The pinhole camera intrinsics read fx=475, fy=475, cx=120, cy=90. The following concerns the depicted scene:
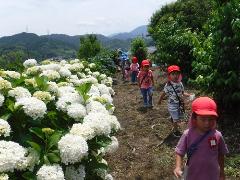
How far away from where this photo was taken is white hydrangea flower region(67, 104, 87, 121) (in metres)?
4.23

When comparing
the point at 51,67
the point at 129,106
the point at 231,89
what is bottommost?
the point at 129,106

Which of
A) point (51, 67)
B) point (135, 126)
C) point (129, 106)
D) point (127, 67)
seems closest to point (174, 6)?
point (127, 67)

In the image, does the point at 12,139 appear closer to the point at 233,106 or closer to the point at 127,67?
the point at 233,106

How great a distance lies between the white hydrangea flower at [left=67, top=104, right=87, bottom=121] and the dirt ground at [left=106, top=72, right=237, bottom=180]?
3363mm

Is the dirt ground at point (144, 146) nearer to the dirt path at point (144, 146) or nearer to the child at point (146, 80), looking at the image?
the dirt path at point (144, 146)

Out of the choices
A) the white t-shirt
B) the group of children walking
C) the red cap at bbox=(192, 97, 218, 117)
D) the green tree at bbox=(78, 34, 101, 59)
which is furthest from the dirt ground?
the green tree at bbox=(78, 34, 101, 59)

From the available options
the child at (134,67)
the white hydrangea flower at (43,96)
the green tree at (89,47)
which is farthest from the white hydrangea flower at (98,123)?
the green tree at (89,47)

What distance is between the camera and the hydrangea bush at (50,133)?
11.3 feet

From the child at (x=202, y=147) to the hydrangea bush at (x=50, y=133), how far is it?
73cm

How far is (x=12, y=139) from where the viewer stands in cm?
383

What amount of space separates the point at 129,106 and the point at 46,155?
11004 millimetres

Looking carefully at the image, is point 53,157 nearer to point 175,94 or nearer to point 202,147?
point 202,147

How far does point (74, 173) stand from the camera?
150 inches

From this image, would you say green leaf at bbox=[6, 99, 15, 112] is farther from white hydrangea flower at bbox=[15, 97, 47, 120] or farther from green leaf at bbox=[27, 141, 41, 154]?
green leaf at bbox=[27, 141, 41, 154]
